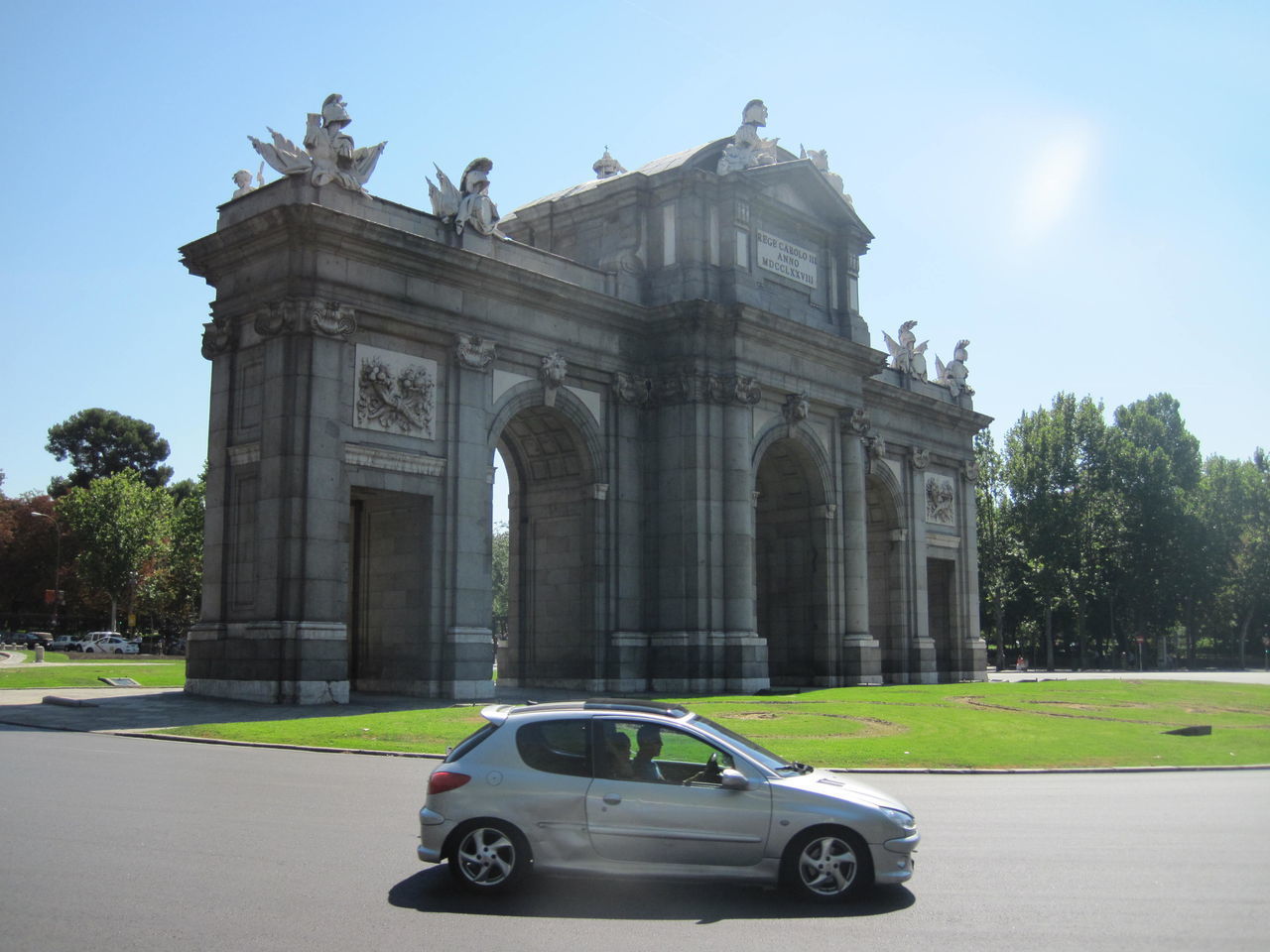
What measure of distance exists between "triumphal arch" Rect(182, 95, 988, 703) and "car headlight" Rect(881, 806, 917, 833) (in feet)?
71.3

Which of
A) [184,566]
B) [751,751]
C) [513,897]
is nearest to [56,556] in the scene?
[184,566]

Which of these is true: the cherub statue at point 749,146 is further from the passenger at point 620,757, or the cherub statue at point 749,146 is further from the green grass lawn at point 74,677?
the passenger at point 620,757

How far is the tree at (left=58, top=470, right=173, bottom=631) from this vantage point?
8994cm

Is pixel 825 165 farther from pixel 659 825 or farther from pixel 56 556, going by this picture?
pixel 56 556

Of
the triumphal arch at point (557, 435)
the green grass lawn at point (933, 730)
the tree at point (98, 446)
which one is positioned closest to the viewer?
the green grass lawn at point (933, 730)

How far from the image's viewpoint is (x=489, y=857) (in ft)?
34.7

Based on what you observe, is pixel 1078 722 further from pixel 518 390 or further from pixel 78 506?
pixel 78 506

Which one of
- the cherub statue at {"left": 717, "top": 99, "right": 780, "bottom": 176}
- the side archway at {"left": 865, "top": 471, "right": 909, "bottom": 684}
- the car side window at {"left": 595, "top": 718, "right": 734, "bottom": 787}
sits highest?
the cherub statue at {"left": 717, "top": 99, "right": 780, "bottom": 176}

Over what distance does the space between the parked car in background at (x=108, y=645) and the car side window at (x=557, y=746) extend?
8029cm

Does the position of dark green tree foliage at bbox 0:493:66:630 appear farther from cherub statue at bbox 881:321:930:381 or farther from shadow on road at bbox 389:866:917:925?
shadow on road at bbox 389:866:917:925

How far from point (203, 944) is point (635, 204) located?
35979 millimetres

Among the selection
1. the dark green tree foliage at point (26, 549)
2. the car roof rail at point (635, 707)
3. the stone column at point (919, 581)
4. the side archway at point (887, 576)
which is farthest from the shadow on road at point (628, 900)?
the dark green tree foliage at point (26, 549)

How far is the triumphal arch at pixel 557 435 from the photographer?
31328 millimetres

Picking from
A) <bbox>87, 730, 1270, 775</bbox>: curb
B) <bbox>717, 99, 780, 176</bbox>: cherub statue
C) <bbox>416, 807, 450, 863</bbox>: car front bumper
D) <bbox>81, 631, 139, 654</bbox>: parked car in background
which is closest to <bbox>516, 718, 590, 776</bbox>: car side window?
<bbox>416, 807, 450, 863</bbox>: car front bumper
